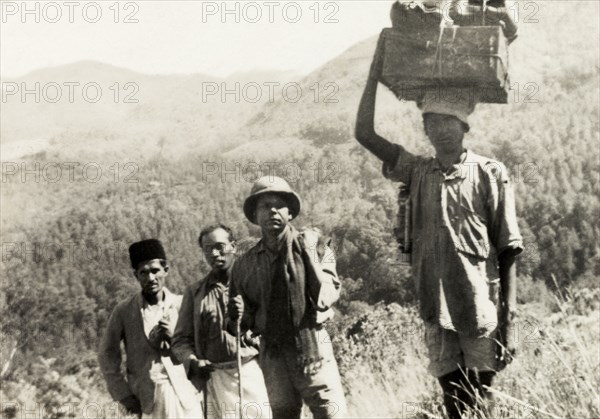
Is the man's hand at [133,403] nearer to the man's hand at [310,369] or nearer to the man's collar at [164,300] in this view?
the man's collar at [164,300]

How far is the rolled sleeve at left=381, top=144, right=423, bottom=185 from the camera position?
444 centimetres

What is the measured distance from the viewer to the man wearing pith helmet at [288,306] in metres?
4.62

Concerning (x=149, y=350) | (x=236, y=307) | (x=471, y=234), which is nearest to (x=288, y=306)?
(x=236, y=307)

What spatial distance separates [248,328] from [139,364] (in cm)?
176

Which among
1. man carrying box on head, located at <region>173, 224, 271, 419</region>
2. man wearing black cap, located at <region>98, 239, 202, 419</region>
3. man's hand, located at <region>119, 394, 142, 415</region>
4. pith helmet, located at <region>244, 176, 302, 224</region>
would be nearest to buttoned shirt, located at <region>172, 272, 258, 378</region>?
man carrying box on head, located at <region>173, 224, 271, 419</region>

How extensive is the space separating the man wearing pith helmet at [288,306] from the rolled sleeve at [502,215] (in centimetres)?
97

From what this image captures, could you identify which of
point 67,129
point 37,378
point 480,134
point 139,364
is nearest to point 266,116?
point 67,129

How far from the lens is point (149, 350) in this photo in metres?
6.36

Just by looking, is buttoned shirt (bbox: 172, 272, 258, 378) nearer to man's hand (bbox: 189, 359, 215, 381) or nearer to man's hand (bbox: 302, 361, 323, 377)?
man's hand (bbox: 189, 359, 215, 381)

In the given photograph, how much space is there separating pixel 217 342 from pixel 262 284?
121 cm

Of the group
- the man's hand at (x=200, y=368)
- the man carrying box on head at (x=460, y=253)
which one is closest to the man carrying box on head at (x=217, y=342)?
the man's hand at (x=200, y=368)

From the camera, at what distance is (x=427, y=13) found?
14.1ft

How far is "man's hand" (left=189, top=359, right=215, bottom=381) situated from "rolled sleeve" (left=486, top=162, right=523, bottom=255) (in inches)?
89.9

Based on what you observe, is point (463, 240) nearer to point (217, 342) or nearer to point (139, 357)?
point (217, 342)
